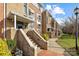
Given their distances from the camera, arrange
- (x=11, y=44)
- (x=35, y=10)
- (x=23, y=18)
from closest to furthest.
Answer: (x=11, y=44), (x=23, y=18), (x=35, y=10)

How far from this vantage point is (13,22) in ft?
41.7

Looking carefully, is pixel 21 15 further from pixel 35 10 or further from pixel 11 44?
pixel 35 10

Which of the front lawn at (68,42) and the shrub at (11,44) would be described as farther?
the front lawn at (68,42)

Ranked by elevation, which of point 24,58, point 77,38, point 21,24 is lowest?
point 24,58

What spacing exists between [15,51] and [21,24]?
5964 millimetres

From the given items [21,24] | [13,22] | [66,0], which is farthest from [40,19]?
[66,0]

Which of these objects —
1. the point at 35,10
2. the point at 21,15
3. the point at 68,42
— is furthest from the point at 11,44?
the point at 35,10

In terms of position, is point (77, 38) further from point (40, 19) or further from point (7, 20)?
point (40, 19)

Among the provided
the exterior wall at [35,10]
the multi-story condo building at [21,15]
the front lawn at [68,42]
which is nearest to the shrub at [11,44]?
the multi-story condo building at [21,15]

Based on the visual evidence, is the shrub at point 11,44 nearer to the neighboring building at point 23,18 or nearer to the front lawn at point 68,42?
the neighboring building at point 23,18

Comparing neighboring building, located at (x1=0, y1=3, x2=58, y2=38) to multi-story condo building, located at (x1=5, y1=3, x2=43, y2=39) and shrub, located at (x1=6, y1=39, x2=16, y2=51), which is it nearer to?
multi-story condo building, located at (x1=5, y1=3, x2=43, y2=39)

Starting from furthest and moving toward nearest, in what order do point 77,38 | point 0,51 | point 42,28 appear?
point 42,28, point 77,38, point 0,51

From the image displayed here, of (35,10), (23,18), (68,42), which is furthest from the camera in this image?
(35,10)

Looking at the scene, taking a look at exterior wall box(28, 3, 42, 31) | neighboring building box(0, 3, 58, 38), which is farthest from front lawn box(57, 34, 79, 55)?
exterior wall box(28, 3, 42, 31)
